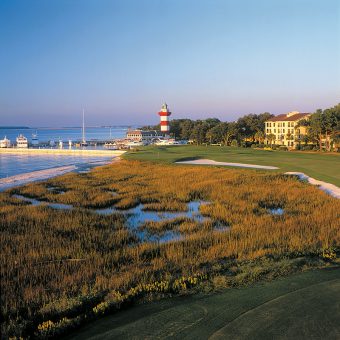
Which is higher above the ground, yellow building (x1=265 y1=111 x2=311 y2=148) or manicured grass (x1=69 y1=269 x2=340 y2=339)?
yellow building (x1=265 y1=111 x2=311 y2=148)

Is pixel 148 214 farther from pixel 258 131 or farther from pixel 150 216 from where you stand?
pixel 258 131

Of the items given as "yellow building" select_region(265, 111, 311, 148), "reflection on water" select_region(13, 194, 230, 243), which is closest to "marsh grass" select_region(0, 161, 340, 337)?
"reflection on water" select_region(13, 194, 230, 243)

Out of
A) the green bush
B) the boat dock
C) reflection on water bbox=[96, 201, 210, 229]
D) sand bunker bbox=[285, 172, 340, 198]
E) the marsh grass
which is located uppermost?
the green bush

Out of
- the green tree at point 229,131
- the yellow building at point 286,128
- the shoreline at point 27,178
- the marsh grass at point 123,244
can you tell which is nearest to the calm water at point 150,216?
the marsh grass at point 123,244

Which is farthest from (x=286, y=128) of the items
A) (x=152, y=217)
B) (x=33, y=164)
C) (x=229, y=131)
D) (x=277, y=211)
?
(x=152, y=217)

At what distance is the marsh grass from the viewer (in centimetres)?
816

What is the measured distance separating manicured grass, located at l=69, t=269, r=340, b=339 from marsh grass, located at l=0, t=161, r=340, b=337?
0.95 metres

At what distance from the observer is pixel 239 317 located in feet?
21.5

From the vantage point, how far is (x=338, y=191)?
2241cm

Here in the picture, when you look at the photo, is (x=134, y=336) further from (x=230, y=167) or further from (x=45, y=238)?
(x=230, y=167)

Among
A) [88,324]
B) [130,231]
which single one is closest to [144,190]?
[130,231]

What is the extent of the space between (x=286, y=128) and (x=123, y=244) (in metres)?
92.7

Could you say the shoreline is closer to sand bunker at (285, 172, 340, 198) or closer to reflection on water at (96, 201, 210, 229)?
reflection on water at (96, 201, 210, 229)

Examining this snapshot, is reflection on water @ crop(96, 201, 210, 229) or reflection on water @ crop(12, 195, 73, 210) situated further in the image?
reflection on water @ crop(12, 195, 73, 210)
